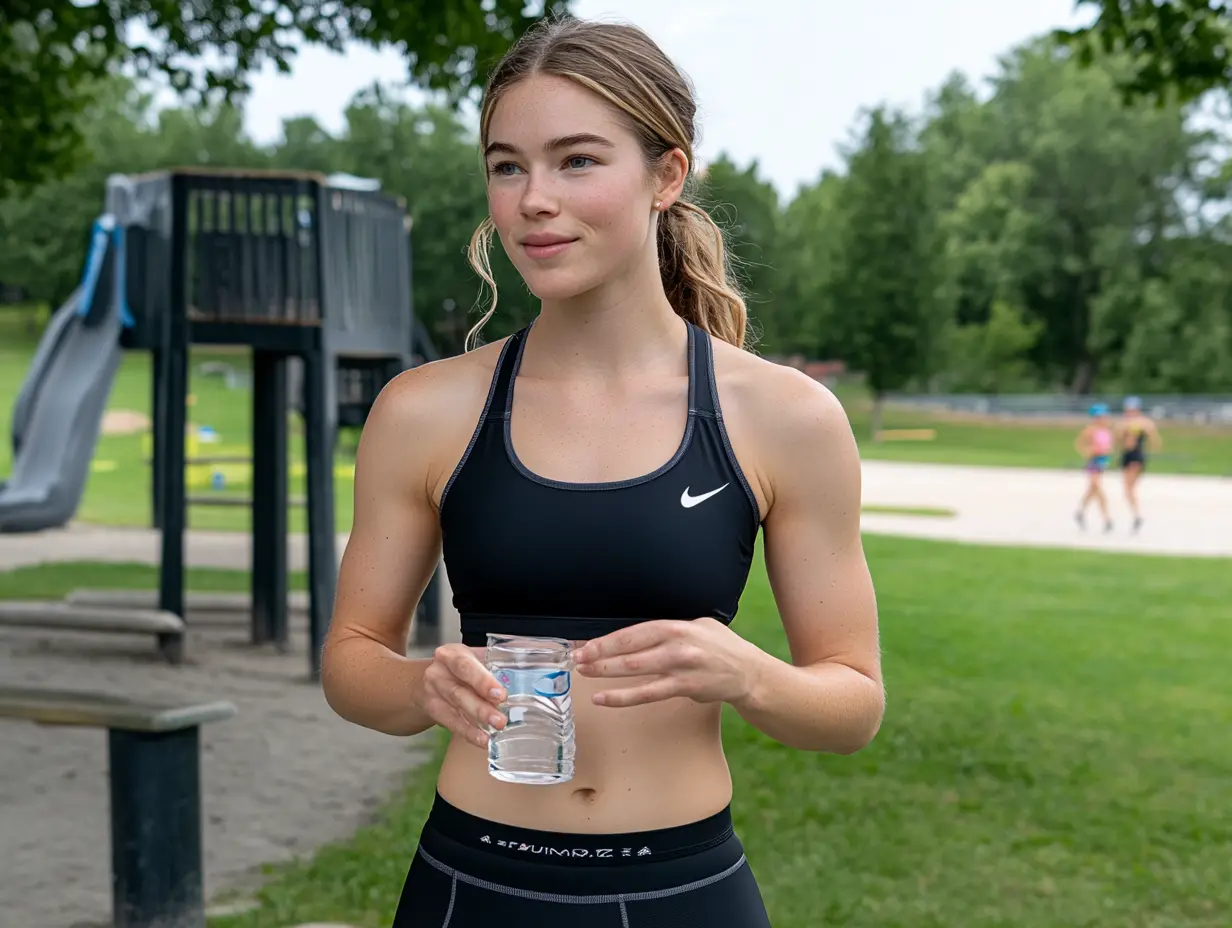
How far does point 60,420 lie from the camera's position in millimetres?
19344

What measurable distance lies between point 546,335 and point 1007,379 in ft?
199

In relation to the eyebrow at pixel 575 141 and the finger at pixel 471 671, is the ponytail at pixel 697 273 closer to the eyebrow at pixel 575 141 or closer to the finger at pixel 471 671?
the eyebrow at pixel 575 141

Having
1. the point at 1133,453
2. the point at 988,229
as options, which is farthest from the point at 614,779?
the point at 988,229

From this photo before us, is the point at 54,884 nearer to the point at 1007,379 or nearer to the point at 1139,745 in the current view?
the point at 1139,745

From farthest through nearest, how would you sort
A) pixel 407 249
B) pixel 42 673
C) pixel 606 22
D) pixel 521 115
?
pixel 407 249
pixel 42 673
pixel 606 22
pixel 521 115

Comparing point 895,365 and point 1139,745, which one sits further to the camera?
point 895,365

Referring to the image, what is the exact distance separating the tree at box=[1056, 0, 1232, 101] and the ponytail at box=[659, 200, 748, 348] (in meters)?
6.78

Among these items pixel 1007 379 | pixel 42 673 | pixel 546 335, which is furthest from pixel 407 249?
pixel 1007 379

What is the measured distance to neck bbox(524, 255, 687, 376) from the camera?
199cm

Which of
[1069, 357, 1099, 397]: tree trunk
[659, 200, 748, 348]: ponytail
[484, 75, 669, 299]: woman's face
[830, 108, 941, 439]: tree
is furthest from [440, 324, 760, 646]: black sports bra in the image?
[1069, 357, 1099, 397]: tree trunk

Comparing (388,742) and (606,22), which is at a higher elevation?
(606,22)

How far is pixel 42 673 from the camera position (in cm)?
1021

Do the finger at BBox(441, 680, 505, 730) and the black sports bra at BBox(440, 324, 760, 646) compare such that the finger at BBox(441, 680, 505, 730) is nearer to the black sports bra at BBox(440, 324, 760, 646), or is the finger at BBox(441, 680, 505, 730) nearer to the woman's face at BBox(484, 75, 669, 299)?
the black sports bra at BBox(440, 324, 760, 646)

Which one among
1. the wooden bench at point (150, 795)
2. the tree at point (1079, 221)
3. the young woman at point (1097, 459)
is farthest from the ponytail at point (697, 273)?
the tree at point (1079, 221)
